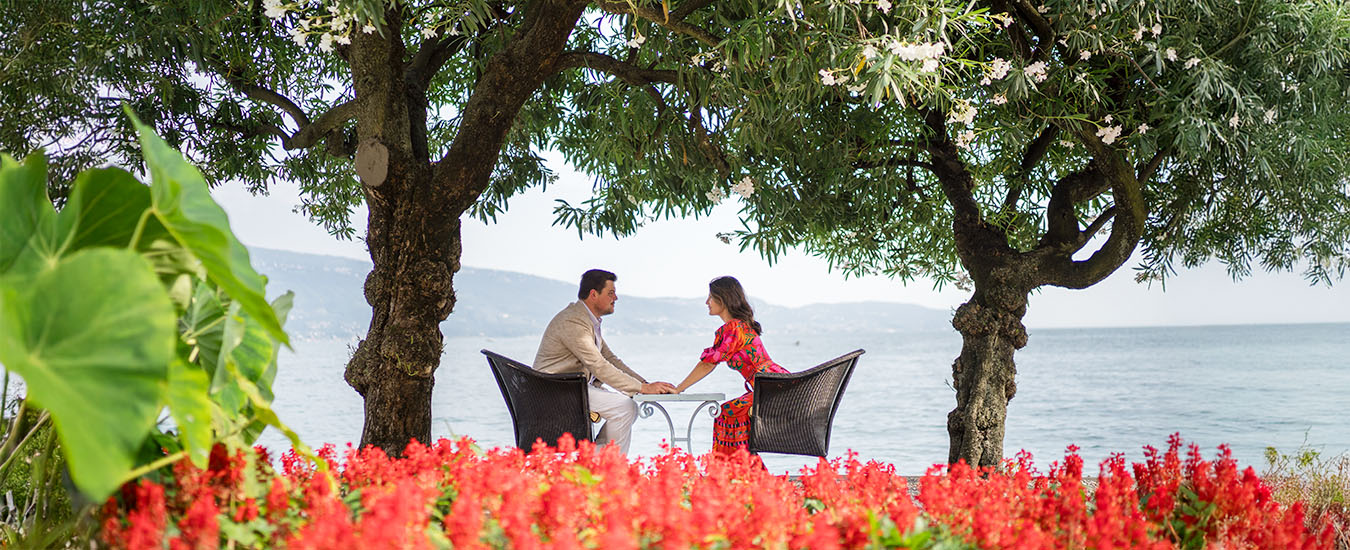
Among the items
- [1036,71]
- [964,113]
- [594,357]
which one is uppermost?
[1036,71]

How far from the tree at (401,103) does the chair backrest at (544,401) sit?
464 millimetres

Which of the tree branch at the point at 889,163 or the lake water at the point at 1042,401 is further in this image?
the lake water at the point at 1042,401

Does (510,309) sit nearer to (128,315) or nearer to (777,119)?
(777,119)

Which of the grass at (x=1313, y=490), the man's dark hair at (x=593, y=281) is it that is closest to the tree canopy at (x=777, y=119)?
the man's dark hair at (x=593, y=281)

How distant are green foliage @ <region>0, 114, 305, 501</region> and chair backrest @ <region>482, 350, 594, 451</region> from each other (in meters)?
2.71

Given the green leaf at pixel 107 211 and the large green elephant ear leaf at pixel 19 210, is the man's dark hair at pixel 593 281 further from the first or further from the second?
the large green elephant ear leaf at pixel 19 210

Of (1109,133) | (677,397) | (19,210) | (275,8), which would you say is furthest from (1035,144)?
(19,210)

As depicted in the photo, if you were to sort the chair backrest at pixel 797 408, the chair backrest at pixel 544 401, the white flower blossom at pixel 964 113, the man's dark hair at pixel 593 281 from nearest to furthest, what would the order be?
the white flower blossom at pixel 964 113
the chair backrest at pixel 544 401
the chair backrest at pixel 797 408
the man's dark hair at pixel 593 281

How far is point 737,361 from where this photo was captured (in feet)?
16.9

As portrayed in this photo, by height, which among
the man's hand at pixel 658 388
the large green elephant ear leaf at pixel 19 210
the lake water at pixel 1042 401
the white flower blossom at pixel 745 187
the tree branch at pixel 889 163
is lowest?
the lake water at pixel 1042 401

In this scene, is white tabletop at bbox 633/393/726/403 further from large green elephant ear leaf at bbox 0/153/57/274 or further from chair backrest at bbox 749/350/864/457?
large green elephant ear leaf at bbox 0/153/57/274

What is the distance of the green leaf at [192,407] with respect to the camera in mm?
1485

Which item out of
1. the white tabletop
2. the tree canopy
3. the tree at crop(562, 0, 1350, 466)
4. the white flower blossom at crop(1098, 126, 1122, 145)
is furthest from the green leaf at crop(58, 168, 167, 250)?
the white flower blossom at crop(1098, 126, 1122, 145)

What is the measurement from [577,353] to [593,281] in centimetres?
45
